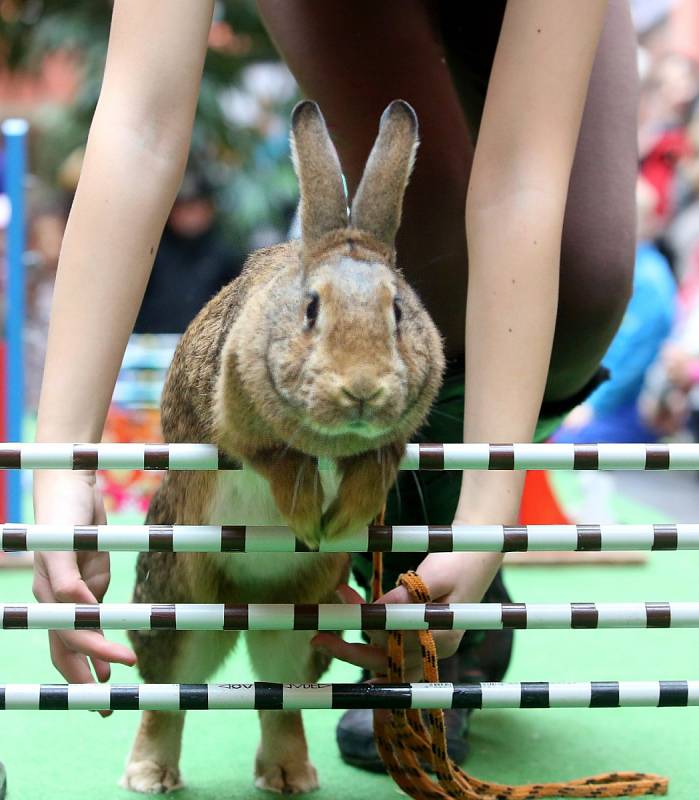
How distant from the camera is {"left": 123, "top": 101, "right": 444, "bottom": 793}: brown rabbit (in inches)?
58.3

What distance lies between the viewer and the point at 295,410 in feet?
4.95

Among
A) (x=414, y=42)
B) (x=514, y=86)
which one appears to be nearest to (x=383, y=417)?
(x=514, y=86)

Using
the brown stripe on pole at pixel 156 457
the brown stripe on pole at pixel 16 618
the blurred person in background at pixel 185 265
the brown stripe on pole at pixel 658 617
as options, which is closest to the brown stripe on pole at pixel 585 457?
the brown stripe on pole at pixel 658 617

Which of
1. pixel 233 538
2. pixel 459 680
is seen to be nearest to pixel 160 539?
pixel 233 538

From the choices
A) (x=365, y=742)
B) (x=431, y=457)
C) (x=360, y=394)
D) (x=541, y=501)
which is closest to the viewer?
(x=360, y=394)

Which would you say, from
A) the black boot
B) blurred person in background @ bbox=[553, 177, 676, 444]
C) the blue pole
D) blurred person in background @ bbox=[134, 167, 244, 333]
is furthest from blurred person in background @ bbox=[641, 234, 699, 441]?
the black boot

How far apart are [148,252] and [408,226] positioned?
2.81 ft

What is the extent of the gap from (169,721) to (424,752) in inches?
20.4

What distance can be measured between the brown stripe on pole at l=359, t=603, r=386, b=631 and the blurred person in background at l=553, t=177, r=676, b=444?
16.1 ft

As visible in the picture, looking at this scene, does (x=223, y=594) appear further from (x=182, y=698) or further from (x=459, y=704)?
(x=459, y=704)

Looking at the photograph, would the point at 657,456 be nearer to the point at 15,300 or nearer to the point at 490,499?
the point at 490,499

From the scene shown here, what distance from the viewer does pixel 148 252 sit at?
1771 mm

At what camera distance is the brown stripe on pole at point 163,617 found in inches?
64.1

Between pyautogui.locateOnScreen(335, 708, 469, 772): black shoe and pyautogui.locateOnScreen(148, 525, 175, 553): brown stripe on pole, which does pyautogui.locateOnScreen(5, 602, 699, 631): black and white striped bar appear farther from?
pyautogui.locateOnScreen(335, 708, 469, 772): black shoe
